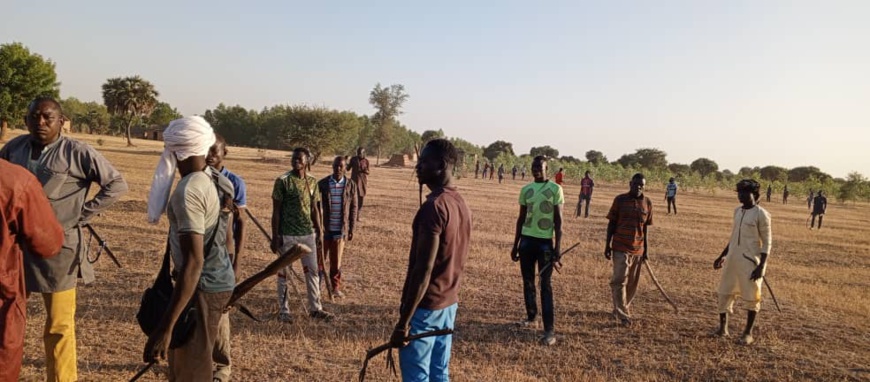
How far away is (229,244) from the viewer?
335cm

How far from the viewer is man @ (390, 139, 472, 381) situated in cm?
286

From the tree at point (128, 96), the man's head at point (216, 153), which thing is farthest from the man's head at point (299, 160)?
the tree at point (128, 96)

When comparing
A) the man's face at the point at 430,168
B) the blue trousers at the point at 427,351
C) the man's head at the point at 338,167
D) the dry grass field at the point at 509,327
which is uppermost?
the man's face at the point at 430,168

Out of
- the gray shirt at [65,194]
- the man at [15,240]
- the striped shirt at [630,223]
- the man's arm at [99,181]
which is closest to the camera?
the man at [15,240]

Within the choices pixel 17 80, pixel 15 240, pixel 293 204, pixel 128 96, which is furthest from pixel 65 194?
pixel 128 96

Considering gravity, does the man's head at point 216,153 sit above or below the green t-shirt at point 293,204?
above

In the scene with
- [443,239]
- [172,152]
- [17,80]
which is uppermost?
[17,80]

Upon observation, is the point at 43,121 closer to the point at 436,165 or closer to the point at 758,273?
the point at 436,165

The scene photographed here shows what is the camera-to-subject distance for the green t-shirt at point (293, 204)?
5.75 m

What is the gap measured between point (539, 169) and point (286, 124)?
45207 mm

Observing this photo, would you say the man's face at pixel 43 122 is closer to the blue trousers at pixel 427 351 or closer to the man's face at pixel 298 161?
the man's face at pixel 298 161

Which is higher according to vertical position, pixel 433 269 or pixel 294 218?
pixel 433 269

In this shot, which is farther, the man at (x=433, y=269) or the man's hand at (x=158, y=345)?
the man at (x=433, y=269)

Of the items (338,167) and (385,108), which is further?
(385,108)
